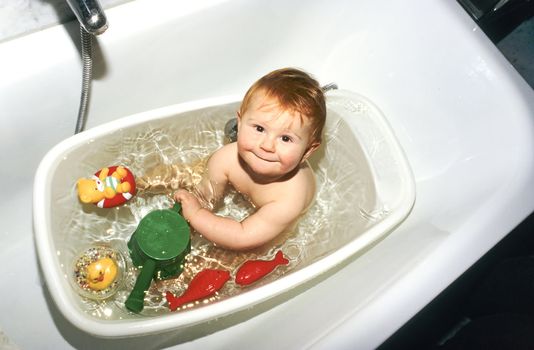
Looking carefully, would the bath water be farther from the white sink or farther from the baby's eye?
the baby's eye

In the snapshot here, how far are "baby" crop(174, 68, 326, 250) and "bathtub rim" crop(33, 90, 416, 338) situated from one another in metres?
0.13

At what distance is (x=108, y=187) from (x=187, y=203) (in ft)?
0.52

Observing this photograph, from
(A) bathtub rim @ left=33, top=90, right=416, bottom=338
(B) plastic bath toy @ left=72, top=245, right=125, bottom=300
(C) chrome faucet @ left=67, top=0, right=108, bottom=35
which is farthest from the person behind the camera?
(B) plastic bath toy @ left=72, top=245, right=125, bottom=300

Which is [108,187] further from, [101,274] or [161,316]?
[161,316]

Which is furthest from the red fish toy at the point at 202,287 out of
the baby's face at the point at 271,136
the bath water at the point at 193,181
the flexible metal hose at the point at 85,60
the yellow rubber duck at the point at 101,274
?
the flexible metal hose at the point at 85,60

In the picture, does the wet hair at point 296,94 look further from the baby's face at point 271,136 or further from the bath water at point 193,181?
the bath water at point 193,181

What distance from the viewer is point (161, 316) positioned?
3.00 feet

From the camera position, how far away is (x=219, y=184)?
3.69 ft

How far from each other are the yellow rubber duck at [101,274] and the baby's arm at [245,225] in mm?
177

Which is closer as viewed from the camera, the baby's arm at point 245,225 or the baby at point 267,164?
the baby at point 267,164

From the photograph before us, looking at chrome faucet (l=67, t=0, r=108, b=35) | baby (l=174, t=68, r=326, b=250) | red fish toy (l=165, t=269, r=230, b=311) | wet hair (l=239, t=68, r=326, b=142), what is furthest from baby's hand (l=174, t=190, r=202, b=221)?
chrome faucet (l=67, t=0, r=108, b=35)

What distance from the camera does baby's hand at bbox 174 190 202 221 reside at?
105 cm

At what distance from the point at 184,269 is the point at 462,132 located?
2.10 ft

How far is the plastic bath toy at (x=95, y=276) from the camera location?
99 centimetres
